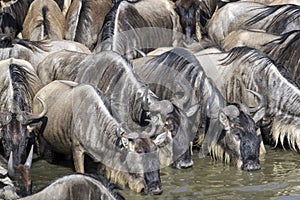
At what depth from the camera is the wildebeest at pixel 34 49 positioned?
15.9m

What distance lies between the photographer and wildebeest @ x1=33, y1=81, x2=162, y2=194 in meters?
11.9

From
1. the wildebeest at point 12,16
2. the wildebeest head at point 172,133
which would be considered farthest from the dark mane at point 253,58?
the wildebeest at point 12,16

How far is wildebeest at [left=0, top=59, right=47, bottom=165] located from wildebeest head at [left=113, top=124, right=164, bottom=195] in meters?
1.41

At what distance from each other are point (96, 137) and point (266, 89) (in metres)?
3.09

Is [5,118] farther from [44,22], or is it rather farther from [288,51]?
[44,22]

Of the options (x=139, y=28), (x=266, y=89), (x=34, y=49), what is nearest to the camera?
(x=266, y=89)

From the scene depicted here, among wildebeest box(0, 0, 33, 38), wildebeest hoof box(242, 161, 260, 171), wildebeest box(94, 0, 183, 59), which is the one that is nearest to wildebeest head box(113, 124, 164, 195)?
wildebeest hoof box(242, 161, 260, 171)

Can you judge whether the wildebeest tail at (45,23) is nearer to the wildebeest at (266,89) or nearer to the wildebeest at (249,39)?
the wildebeest at (249,39)

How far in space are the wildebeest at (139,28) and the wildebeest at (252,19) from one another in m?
0.72

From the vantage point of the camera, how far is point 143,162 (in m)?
11.9

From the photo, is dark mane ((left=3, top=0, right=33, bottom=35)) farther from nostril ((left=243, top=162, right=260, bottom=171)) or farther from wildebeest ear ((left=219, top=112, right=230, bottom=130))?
nostril ((left=243, top=162, right=260, bottom=171))

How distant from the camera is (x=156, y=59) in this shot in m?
14.8

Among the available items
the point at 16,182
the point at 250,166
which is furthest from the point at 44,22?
the point at 16,182

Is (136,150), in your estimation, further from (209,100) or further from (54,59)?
(54,59)
